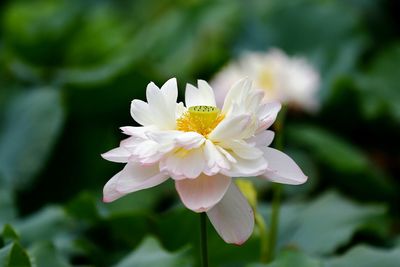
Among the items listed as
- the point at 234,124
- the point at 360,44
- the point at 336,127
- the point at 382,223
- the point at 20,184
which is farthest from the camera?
the point at 360,44

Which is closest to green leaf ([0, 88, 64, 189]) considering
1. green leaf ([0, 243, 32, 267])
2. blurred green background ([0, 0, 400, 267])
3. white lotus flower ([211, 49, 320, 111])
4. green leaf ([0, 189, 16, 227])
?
blurred green background ([0, 0, 400, 267])

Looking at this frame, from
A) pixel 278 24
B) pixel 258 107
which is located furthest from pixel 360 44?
pixel 258 107

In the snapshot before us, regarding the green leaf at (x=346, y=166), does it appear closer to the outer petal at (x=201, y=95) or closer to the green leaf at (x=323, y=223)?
the green leaf at (x=323, y=223)

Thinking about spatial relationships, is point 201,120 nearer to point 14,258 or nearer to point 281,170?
point 281,170

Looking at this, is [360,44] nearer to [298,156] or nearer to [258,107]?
[298,156]

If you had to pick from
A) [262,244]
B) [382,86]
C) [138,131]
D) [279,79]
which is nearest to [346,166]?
[279,79]
